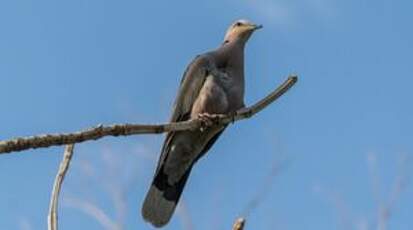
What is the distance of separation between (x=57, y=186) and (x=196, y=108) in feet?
12.1

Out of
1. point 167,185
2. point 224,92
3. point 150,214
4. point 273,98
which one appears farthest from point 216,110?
point 273,98

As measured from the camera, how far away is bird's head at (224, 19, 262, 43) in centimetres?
693

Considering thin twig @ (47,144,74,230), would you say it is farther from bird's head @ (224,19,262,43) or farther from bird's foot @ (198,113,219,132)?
bird's head @ (224,19,262,43)

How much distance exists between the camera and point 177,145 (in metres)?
6.12

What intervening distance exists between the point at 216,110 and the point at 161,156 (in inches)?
19.3

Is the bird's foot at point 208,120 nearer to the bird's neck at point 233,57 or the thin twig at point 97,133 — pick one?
the bird's neck at point 233,57

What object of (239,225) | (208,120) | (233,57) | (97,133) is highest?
(233,57)

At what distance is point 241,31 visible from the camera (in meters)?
7.00

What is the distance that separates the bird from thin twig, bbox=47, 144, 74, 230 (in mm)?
2946

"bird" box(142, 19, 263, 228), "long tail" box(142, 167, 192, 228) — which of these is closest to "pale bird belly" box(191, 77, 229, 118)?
"bird" box(142, 19, 263, 228)

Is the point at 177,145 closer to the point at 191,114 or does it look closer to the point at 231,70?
the point at 191,114

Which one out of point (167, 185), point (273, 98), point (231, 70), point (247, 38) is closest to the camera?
point (273, 98)

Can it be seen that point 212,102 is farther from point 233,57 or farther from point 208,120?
point 208,120

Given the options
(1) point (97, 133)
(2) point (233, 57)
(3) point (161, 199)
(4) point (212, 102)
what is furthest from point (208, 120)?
(1) point (97, 133)
